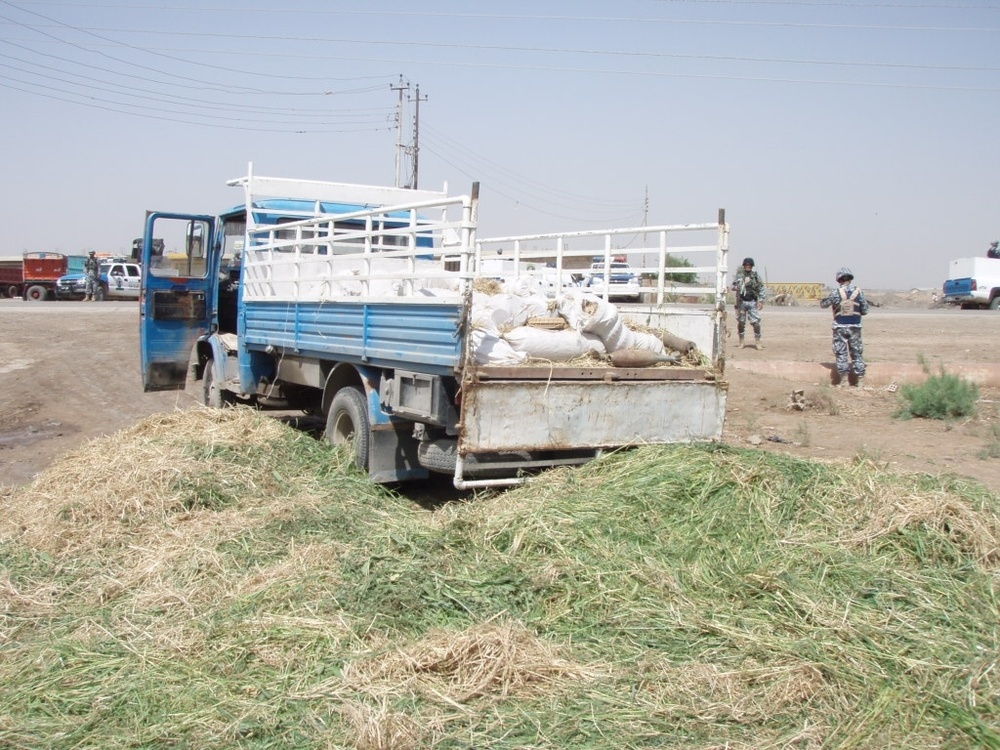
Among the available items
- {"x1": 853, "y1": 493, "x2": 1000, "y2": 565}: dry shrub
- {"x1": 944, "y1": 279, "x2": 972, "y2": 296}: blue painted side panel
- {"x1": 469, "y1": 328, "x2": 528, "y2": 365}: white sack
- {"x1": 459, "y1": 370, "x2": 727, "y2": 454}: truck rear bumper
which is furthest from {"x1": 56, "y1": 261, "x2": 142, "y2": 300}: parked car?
{"x1": 853, "y1": 493, "x2": 1000, "y2": 565}: dry shrub

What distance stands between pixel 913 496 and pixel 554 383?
227cm

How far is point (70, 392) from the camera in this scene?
44.0 ft

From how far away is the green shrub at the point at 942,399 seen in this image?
10.6 m

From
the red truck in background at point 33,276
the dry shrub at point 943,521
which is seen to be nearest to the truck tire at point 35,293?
the red truck in background at point 33,276

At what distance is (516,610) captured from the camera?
4414 millimetres

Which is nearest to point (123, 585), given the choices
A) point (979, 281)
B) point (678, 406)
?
point (678, 406)

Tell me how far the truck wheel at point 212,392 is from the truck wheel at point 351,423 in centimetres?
283

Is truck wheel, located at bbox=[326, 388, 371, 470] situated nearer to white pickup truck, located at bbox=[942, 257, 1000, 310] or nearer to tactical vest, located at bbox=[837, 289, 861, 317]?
tactical vest, located at bbox=[837, 289, 861, 317]

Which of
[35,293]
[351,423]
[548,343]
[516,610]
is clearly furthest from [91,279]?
[516,610]

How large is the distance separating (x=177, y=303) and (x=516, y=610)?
739cm

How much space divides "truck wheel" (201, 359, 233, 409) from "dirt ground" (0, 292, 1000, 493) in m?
1.30

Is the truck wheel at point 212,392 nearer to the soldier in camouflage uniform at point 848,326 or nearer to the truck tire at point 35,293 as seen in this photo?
the soldier in camouflage uniform at point 848,326

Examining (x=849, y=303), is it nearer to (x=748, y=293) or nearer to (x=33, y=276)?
(x=748, y=293)

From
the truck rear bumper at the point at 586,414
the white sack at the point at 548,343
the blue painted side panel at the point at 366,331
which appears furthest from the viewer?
the white sack at the point at 548,343
